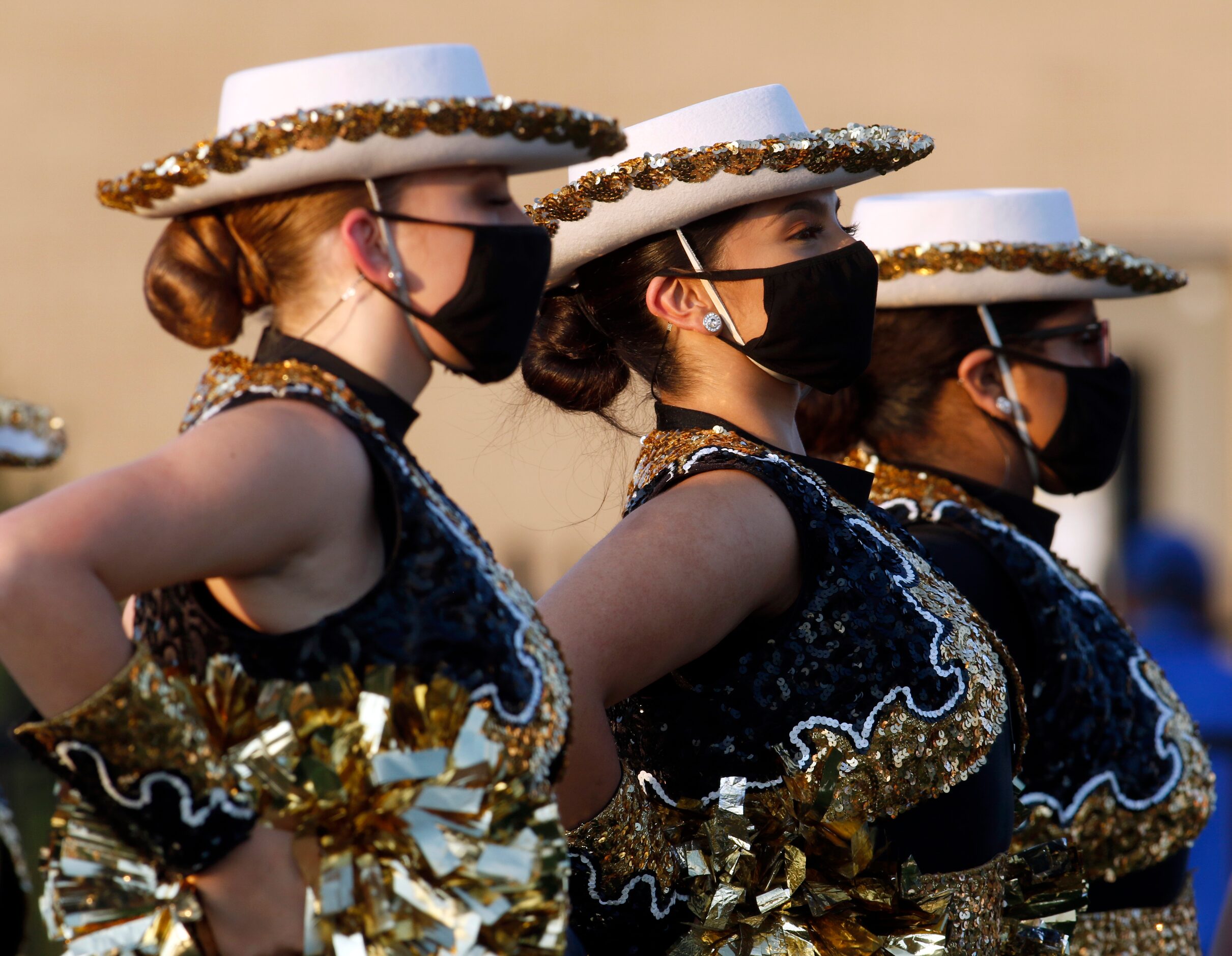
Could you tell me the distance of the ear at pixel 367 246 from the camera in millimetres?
1836

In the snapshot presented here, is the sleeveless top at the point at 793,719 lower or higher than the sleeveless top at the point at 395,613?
lower

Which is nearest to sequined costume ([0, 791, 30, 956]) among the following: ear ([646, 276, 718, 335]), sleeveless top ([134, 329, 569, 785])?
sleeveless top ([134, 329, 569, 785])

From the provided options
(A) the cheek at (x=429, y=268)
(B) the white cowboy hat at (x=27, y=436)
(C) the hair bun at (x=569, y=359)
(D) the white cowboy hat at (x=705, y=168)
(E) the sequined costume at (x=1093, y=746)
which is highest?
(A) the cheek at (x=429, y=268)

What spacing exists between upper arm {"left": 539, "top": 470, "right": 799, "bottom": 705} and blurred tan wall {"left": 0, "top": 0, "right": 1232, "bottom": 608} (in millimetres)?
6020

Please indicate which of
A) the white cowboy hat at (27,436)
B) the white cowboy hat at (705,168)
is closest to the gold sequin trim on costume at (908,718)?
the white cowboy hat at (705,168)

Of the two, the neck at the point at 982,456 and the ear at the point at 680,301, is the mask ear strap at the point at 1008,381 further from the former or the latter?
the ear at the point at 680,301

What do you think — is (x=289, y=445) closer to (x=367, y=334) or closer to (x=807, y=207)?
(x=367, y=334)

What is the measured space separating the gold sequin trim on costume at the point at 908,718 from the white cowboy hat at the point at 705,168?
13.5 inches

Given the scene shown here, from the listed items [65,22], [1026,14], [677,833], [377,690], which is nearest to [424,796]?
[377,690]

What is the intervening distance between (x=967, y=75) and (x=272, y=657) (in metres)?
8.86

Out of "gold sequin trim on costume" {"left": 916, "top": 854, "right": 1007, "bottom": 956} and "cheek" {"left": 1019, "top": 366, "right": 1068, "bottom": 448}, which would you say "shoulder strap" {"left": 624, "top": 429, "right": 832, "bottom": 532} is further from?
"cheek" {"left": 1019, "top": 366, "right": 1068, "bottom": 448}

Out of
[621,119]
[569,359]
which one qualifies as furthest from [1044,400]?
[621,119]

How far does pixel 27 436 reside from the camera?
4.71 m

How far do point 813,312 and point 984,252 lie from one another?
0.95m
